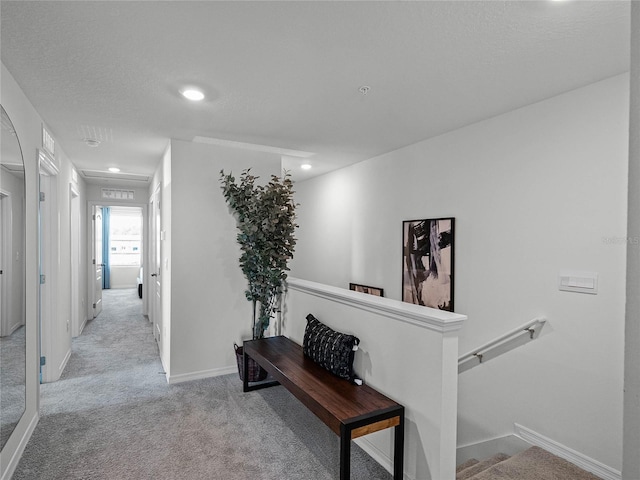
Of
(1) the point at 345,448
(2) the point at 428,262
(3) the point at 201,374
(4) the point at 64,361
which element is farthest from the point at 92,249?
(1) the point at 345,448

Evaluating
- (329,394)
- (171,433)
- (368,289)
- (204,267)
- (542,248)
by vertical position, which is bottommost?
(171,433)

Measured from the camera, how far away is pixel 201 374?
3719mm

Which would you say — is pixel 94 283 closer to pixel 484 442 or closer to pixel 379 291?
pixel 379 291

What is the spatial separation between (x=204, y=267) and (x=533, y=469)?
123 inches

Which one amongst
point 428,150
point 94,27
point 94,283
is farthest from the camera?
point 94,283

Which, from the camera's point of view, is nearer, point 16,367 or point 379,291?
point 16,367

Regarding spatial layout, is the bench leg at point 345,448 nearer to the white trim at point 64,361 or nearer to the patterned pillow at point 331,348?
the patterned pillow at point 331,348

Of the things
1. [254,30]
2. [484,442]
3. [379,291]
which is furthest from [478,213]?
[254,30]

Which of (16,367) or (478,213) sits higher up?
(478,213)

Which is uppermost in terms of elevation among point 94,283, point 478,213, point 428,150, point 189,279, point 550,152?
point 428,150

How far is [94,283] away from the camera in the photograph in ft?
21.0

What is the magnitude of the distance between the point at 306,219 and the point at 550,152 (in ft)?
12.4

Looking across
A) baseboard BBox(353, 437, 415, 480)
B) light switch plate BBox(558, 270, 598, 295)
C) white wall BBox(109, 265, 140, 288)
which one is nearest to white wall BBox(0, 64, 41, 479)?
baseboard BBox(353, 437, 415, 480)

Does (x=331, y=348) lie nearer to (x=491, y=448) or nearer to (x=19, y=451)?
(x=491, y=448)
